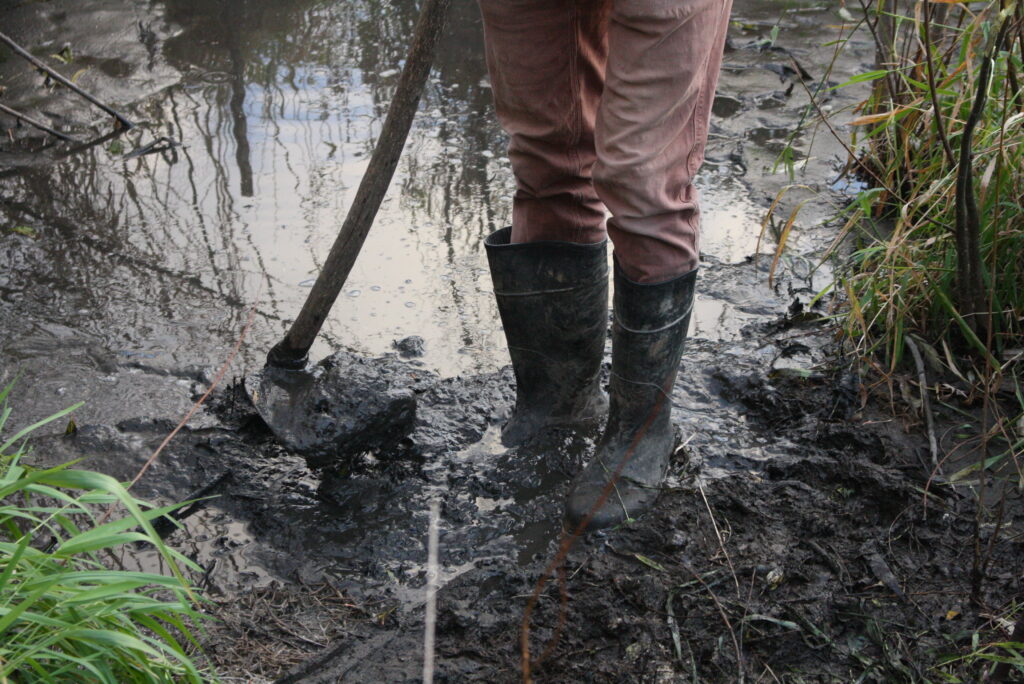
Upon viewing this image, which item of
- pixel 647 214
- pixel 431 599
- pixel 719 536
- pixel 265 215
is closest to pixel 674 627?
pixel 719 536

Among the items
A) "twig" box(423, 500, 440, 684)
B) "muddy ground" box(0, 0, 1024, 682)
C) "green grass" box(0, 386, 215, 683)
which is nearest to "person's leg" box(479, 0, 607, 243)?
"muddy ground" box(0, 0, 1024, 682)

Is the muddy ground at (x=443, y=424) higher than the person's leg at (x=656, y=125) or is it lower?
lower

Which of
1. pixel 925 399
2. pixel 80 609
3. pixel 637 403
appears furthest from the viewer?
pixel 925 399

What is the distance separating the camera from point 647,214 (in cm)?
197

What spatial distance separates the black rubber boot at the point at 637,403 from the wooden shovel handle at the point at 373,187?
2.14 feet

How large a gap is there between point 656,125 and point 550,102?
331 millimetres

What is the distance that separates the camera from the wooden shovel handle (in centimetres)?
217

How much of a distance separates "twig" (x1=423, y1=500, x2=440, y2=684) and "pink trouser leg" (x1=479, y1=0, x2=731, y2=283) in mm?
769

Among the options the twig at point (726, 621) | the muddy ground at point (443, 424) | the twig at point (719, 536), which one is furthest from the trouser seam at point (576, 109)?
the twig at point (726, 621)

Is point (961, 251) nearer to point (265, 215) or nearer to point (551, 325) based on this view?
point (551, 325)

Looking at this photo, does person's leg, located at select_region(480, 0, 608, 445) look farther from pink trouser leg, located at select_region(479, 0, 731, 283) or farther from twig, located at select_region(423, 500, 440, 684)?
twig, located at select_region(423, 500, 440, 684)

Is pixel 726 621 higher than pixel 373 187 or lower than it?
lower

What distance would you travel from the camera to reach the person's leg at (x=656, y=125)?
180 cm

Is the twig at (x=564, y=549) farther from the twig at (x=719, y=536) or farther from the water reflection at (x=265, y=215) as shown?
the water reflection at (x=265, y=215)
